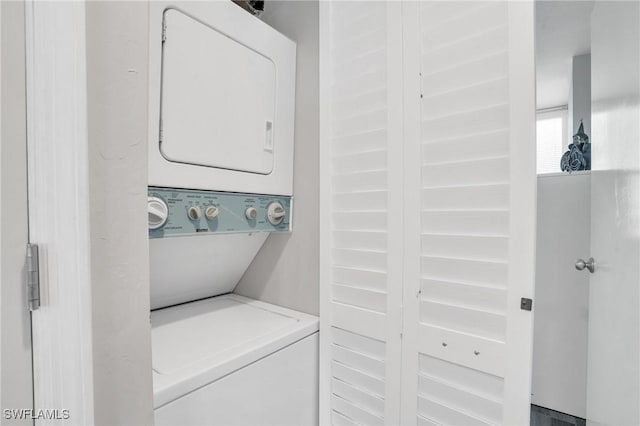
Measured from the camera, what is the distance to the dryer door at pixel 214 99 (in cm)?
127

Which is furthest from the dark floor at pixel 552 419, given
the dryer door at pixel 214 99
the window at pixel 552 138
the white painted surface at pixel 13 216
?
the white painted surface at pixel 13 216

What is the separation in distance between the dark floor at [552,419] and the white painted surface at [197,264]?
2342 millimetres

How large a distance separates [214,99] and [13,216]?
98 centimetres

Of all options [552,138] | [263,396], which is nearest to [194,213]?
[263,396]

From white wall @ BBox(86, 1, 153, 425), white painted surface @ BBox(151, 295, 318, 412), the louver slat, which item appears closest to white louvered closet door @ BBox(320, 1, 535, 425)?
the louver slat

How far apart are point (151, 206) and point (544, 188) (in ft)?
8.38

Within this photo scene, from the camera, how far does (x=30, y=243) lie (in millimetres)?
611

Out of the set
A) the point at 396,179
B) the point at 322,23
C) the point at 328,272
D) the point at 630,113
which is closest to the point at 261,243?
the point at 328,272

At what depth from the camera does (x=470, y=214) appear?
119cm

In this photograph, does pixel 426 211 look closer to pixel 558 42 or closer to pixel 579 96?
pixel 579 96

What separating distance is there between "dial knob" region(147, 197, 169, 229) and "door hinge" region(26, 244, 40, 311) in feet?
1.92

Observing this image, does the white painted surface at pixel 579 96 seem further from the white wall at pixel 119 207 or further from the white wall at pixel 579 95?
the white wall at pixel 119 207

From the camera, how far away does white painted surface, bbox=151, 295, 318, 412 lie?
1.10 meters

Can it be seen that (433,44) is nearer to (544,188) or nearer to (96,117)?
(96,117)
